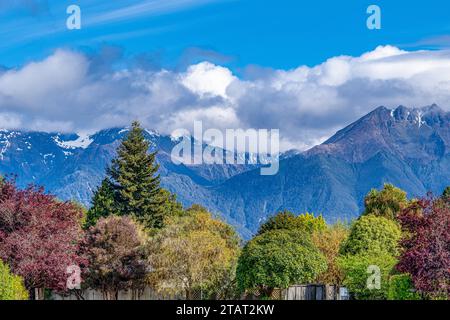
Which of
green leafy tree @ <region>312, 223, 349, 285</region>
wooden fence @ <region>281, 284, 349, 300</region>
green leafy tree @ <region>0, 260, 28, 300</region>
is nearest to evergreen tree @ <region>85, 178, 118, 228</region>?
green leafy tree @ <region>312, 223, 349, 285</region>

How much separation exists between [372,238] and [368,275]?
20.9 feet

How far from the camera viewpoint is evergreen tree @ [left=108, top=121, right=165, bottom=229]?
8394cm

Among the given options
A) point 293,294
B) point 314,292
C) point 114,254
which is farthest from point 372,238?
point 114,254

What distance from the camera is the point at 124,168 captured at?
281 feet

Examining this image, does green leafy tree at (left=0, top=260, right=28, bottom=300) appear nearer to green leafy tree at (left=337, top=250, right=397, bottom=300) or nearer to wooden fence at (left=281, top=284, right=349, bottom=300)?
wooden fence at (left=281, top=284, right=349, bottom=300)

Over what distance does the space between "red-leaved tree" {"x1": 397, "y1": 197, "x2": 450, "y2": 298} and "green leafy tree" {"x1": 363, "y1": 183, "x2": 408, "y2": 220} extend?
A: 31.8 meters

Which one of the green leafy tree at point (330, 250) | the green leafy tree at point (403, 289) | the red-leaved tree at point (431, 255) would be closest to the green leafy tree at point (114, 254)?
the green leafy tree at point (330, 250)

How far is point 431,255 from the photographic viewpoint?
3078 centimetres
